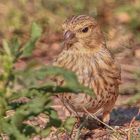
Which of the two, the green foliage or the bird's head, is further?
the bird's head

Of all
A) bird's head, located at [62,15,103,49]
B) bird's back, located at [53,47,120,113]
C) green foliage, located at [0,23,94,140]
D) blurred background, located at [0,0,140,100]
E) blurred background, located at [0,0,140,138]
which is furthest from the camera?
blurred background, located at [0,0,140,100]

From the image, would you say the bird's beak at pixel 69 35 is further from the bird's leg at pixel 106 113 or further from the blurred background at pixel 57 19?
the blurred background at pixel 57 19

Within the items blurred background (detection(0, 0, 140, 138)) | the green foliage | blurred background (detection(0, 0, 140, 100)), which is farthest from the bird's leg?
blurred background (detection(0, 0, 140, 100))

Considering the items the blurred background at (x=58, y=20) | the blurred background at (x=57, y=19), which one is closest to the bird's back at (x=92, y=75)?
the blurred background at (x=58, y=20)

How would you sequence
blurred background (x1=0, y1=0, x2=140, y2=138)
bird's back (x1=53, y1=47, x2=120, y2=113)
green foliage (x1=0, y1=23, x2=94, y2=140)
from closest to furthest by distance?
green foliage (x1=0, y1=23, x2=94, y2=140) → bird's back (x1=53, y1=47, x2=120, y2=113) → blurred background (x1=0, y1=0, x2=140, y2=138)

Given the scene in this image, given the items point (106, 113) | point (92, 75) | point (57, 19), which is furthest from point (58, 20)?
point (92, 75)

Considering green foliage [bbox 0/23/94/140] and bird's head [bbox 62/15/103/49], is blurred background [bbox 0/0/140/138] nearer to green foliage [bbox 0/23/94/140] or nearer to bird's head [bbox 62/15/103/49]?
bird's head [bbox 62/15/103/49]

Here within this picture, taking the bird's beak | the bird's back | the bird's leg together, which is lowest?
the bird's leg

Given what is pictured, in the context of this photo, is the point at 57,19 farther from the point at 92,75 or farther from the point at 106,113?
the point at 92,75
